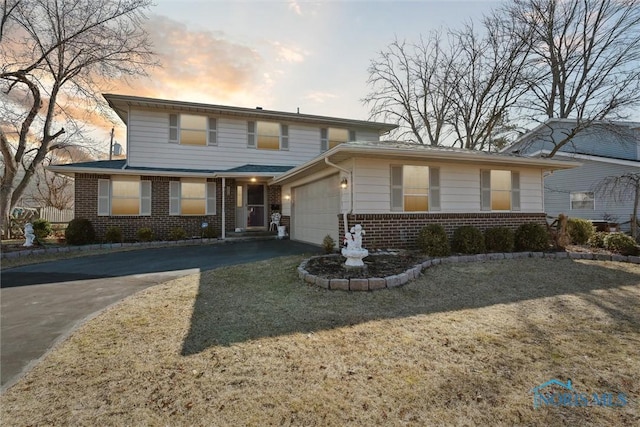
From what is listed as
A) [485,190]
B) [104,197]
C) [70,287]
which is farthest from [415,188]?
[104,197]

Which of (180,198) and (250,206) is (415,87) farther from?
(180,198)

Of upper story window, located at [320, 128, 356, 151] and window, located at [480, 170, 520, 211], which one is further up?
upper story window, located at [320, 128, 356, 151]

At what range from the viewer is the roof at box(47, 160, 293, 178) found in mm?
10664

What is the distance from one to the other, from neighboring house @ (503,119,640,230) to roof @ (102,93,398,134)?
30.3 feet

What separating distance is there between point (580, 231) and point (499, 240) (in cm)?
364

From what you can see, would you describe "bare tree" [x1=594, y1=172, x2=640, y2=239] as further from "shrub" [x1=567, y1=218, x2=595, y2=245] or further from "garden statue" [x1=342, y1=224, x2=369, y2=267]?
"garden statue" [x1=342, y1=224, x2=369, y2=267]

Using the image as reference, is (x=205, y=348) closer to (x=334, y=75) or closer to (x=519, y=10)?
(x=334, y=75)

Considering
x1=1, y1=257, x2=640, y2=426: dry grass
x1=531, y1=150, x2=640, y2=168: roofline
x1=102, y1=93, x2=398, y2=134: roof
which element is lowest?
x1=1, y1=257, x2=640, y2=426: dry grass

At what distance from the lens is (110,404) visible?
2164 mm

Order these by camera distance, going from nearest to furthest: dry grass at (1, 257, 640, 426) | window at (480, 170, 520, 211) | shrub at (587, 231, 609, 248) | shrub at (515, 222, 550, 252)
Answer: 1. dry grass at (1, 257, 640, 426)
2. shrub at (515, 222, 550, 252)
3. shrub at (587, 231, 609, 248)
4. window at (480, 170, 520, 211)

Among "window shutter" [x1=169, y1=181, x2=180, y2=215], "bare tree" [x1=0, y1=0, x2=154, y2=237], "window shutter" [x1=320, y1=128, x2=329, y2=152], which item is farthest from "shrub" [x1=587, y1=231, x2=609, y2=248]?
"bare tree" [x1=0, y1=0, x2=154, y2=237]

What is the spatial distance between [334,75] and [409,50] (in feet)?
38.9

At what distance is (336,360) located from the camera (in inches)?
110

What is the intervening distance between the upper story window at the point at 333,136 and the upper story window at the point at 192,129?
504cm
